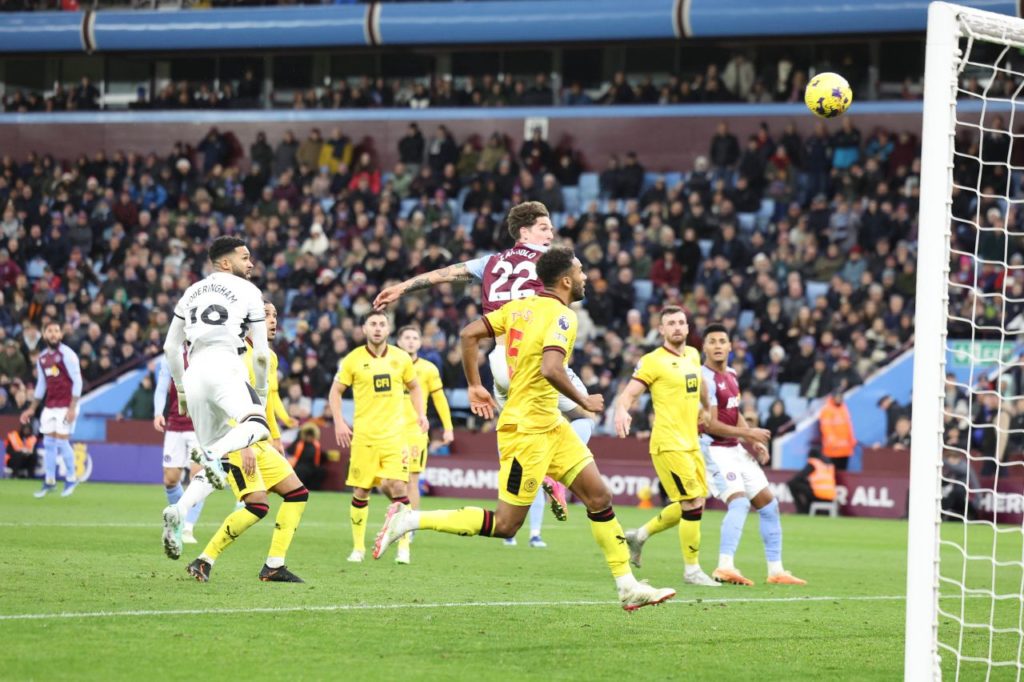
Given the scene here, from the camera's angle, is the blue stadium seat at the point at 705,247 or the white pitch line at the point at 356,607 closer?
the white pitch line at the point at 356,607

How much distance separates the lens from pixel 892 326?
2506 centimetres

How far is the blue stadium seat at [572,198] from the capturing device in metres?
31.6

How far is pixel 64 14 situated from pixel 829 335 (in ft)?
70.8

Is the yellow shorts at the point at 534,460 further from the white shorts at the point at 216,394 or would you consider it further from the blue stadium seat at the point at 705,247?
the blue stadium seat at the point at 705,247

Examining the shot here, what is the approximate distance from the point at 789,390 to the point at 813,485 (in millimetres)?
2576

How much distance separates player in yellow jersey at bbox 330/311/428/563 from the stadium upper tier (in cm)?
1730

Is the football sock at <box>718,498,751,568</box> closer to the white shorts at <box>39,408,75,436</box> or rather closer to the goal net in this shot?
the goal net

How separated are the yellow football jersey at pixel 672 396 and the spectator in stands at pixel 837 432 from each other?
11238mm

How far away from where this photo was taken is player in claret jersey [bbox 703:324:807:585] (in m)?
12.6

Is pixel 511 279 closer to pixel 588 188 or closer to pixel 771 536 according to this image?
pixel 771 536

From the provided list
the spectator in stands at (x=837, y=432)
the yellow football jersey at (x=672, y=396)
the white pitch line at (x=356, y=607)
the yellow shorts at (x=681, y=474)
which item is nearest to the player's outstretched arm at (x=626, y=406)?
the yellow football jersey at (x=672, y=396)

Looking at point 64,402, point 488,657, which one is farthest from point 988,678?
point 64,402

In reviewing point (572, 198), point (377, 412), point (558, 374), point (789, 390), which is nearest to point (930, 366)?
point (558, 374)

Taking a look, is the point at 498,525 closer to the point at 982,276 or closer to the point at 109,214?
the point at 982,276
